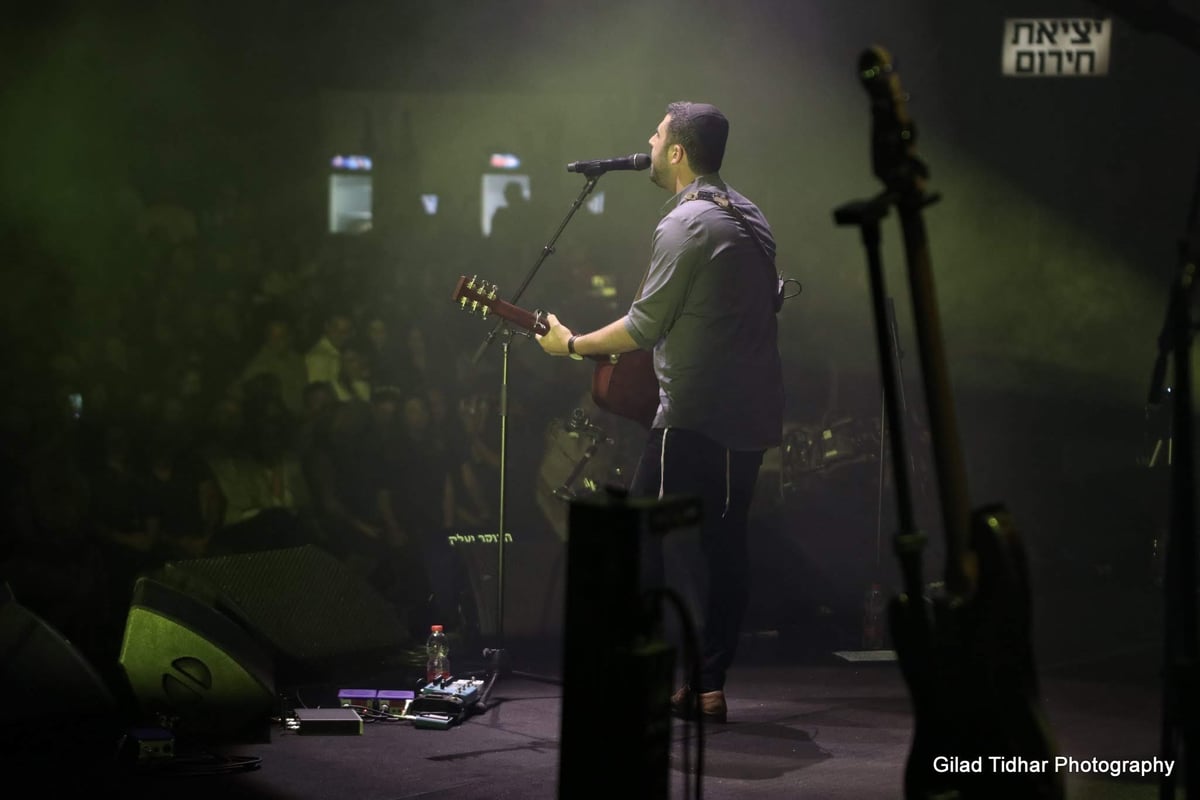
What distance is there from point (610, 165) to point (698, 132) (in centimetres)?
54

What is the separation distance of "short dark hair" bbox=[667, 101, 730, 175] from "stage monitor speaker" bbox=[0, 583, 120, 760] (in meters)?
2.27

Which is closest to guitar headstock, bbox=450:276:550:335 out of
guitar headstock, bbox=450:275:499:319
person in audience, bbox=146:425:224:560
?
guitar headstock, bbox=450:275:499:319

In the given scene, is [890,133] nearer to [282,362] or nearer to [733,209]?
[733,209]

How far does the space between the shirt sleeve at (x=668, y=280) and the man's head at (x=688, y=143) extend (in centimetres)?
19

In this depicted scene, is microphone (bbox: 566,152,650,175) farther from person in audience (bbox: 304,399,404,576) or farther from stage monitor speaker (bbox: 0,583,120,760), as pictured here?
person in audience (bbox: 304,399,404,576)

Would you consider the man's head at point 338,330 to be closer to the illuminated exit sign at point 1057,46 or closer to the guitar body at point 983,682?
the illuminated exit sign at point 1057,46

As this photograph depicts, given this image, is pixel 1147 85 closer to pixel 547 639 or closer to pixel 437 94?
pixel 437 94

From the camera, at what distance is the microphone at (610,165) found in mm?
4527

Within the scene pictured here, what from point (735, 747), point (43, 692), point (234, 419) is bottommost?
point (735, 747)

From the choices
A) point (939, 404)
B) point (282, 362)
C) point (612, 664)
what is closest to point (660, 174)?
point (939, 404)

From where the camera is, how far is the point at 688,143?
4.21 metres

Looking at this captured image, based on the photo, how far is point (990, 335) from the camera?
9.35 m

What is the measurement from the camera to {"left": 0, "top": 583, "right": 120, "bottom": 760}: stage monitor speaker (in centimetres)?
369

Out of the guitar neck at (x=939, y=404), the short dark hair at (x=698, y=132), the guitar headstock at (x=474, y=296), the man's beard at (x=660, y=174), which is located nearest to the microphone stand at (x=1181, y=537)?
the guitar neck at (x=939, y=404)
